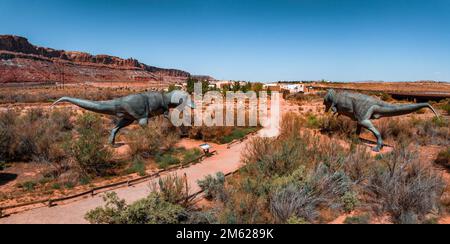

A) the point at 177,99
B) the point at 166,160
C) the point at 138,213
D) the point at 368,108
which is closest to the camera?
the point at 138,213

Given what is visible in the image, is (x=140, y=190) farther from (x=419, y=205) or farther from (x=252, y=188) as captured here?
(x=419, y=205)

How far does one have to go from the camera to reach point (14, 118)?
1179 cm

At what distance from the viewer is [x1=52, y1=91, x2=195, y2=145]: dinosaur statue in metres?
9.16

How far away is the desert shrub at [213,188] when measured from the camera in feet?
18.0

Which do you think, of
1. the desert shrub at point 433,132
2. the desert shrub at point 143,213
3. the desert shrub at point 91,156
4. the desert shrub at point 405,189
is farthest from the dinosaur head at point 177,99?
the desert shrub at point 433,132

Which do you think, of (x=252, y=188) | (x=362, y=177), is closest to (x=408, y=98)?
(x=362, y=177)

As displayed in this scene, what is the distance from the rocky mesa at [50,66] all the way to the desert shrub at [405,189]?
257 feet

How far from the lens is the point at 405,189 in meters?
4.77

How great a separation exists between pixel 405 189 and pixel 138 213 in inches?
183

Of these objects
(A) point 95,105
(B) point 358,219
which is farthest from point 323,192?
(A) point 95,105

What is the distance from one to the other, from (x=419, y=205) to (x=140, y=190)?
564cm

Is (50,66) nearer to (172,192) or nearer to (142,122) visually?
(142,122)

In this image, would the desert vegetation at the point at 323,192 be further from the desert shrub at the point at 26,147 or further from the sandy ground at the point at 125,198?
the desert shrub at the point at 26,147

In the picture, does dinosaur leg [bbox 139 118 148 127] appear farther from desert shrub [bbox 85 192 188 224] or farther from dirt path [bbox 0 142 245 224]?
desert shrub [bbox 85 192 188 224]
